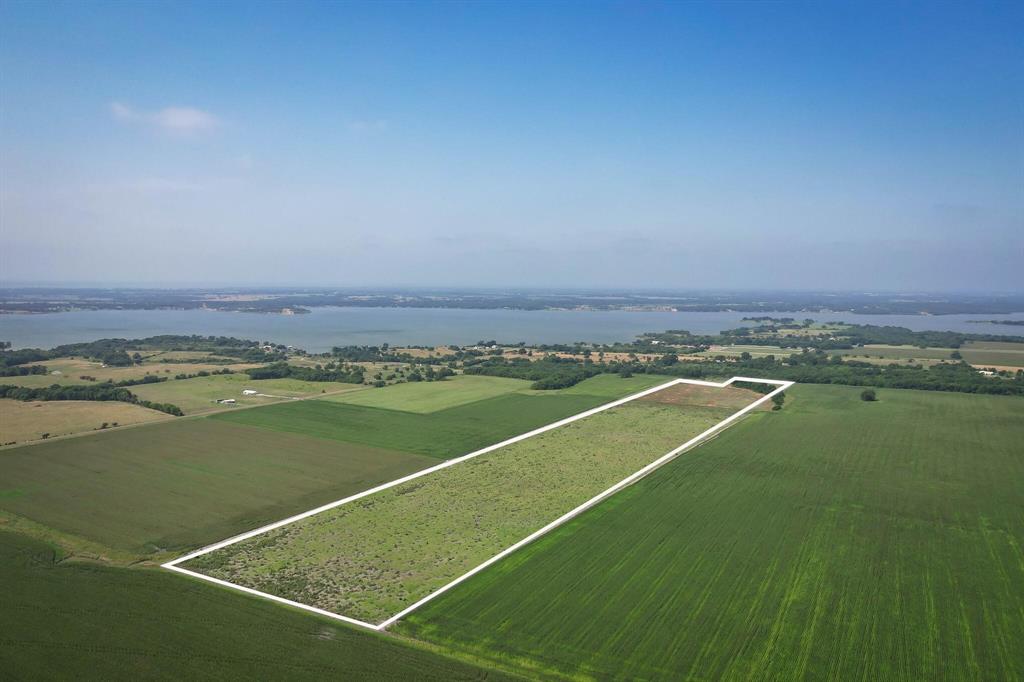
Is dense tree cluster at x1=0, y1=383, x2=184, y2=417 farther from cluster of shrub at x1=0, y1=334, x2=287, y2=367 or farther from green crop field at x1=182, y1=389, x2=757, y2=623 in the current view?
green crop field at x1=182, y1=389, x2=757, y2=623

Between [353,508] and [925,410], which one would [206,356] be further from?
[925,410]

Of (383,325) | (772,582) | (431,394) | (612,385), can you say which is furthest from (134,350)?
(772,582)

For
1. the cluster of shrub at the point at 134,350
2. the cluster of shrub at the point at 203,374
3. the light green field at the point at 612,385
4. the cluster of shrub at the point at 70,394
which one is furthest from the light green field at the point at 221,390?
the light green field at the point at 612,385

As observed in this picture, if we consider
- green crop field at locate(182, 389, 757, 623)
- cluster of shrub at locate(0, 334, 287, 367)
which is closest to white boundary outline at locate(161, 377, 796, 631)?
green crop field at locate(182, 389, 757, 623)

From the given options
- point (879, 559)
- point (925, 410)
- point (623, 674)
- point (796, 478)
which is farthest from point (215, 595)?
point (925, 410)

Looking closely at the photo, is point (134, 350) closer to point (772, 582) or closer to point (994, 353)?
point (772, 582)

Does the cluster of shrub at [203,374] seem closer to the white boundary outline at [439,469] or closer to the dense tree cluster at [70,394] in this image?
the dense tree cluster at [70,394]
